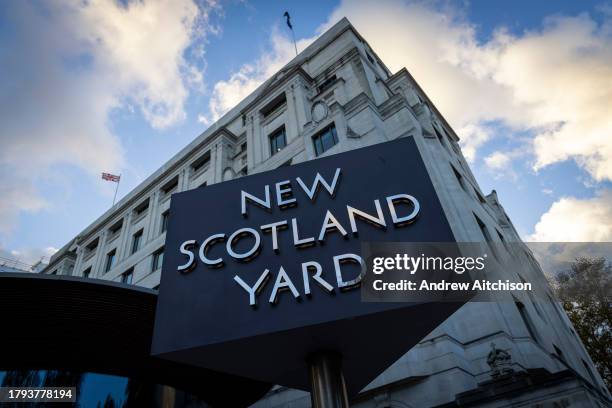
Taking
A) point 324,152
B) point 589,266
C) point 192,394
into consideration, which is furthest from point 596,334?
point 192,394

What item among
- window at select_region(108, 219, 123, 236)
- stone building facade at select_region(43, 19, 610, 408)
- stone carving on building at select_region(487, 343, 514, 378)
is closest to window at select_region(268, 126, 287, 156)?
stone building facade at select_region(43, 19, 610, 408)

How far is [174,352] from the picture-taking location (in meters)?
10.3

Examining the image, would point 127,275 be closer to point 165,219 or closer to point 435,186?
point 165,219

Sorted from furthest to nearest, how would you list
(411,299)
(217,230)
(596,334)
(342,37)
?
(596,334) < (342,37) < (217,230) < (411,299)

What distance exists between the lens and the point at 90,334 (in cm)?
1625

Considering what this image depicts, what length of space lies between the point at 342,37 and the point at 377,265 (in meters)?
30.1

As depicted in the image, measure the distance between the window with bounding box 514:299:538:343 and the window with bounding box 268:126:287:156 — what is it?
767 inches

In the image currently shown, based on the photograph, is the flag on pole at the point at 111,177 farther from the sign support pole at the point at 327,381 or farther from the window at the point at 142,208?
the sign support pole at the point at 327,381

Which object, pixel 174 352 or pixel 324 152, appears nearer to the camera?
pixel 174 352

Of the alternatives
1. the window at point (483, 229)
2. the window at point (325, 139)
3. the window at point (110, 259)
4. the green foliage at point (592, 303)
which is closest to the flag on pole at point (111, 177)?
the window at point (110, 259)

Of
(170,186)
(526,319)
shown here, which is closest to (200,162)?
(170,186)

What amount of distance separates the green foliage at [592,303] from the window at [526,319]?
23.6 meters

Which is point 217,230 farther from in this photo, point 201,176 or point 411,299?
point 201,176

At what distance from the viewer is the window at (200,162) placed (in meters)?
41.9
